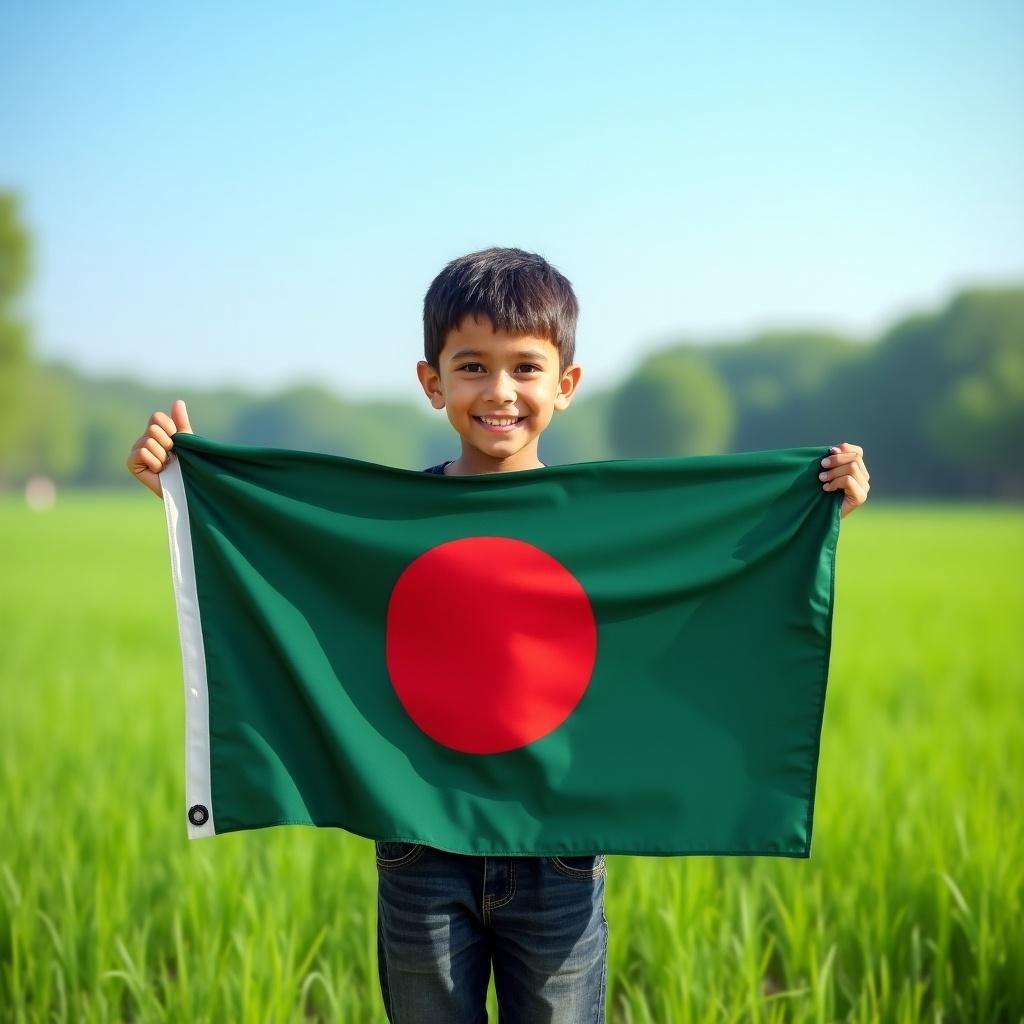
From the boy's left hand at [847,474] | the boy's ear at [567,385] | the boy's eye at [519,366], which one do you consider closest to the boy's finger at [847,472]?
the boy's left hand at [847,474]

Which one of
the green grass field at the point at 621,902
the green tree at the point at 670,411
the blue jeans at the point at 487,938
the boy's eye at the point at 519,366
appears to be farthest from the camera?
the green tree at the point at 670,411

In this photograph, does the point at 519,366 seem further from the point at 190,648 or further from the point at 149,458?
the point at 190,648

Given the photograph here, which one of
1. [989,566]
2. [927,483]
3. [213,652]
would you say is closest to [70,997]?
[213,652]

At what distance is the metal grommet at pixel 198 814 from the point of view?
6.95ft

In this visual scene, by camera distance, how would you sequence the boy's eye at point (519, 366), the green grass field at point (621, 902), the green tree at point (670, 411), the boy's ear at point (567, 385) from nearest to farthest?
the boy's eye at point (519, 366)
the boy's ear at point (567, 385)
the green grass field at point (621, 902)
the green tree at point (670, 411)

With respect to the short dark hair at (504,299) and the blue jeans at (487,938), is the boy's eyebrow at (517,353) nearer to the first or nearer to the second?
the short dark hair at (504,299)

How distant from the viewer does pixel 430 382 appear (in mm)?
2070

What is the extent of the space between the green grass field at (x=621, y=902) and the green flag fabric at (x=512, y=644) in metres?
0.19

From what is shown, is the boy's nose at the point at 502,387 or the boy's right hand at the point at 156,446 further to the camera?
the boy's right hand at the point at 156,446

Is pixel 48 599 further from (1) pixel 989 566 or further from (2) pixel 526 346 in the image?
(1) pixel 989 566

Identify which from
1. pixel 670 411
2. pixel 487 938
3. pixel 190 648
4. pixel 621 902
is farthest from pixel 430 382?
pixel 670 411

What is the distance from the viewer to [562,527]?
2.14 m

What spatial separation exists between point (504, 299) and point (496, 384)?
16 centimetres

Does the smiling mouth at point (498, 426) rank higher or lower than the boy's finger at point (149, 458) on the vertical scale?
higher
